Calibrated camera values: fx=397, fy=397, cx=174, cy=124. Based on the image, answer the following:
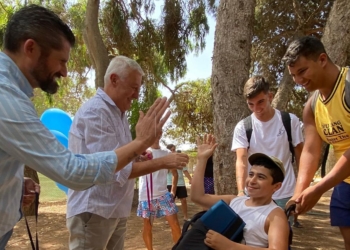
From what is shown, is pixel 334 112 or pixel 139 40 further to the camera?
pixel 139 40

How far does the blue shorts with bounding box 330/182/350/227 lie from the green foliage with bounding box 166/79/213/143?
974cm

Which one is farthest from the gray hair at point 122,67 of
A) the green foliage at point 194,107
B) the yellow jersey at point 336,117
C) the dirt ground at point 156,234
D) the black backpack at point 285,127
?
the green foliage at point 194,107

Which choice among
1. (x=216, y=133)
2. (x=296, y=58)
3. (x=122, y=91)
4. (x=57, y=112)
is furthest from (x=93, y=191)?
(x=57, y=112)

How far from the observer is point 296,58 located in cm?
230

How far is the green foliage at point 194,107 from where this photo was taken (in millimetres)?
12883

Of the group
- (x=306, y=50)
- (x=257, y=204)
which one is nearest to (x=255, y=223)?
(x=257, y=204)

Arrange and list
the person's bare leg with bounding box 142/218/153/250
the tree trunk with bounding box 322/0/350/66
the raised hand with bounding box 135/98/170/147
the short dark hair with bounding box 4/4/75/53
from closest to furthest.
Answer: the short dark hair with bounding box 4/4/75/53
the raised hand with bounding box 135/98/170/147
the person's bare leg with bounding box 142/218/153/250
the tree trunk with bounding box 322/0/350/66

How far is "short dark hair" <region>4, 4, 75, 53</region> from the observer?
56.1 inches

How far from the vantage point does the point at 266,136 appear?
3096 millimetres

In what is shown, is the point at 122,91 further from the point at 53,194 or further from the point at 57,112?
the point at 53,194

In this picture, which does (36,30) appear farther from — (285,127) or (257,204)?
(285,127)

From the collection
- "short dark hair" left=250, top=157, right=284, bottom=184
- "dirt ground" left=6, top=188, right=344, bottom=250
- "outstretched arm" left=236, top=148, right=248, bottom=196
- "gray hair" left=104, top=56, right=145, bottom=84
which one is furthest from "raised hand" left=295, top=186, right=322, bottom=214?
"dirt ground" left=6, top=188, right=344, bottom=250

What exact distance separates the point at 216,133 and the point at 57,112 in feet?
9.43

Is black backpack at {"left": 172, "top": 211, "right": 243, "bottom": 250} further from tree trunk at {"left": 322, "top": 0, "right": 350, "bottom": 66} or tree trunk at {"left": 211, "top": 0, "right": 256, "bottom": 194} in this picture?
tree trunk at {"left": 322, "top": 0, "right": 350, "bottom": 66}
